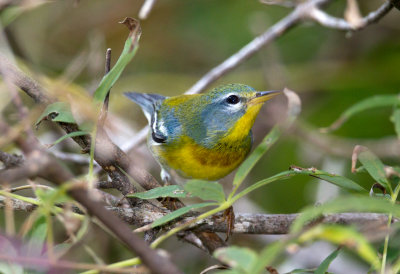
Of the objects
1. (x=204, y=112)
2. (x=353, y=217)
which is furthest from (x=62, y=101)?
(x=204, y=112)

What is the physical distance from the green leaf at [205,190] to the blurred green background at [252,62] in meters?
2.88

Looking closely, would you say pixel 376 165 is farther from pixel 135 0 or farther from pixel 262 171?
pixel 135 0

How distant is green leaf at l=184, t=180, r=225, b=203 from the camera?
55.8 inches

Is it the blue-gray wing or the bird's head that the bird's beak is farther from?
the blue-gray wing

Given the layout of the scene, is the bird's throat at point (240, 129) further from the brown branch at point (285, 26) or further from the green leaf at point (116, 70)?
the green leaf at point (116, 70)

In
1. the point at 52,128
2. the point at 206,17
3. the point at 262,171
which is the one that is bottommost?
the point at 262,171

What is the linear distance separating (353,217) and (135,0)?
4.42m

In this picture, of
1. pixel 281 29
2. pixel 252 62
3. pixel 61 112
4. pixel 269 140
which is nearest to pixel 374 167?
pixel 269 140

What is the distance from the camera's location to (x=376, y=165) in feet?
5.62

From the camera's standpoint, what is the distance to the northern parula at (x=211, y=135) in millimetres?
3621

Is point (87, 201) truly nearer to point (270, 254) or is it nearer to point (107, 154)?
point (270, 254)

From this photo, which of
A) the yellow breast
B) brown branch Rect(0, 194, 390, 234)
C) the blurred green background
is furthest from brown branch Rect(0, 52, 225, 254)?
the blurred green background

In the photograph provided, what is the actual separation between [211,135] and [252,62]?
2.58m

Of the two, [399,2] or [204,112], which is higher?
[399,2]
